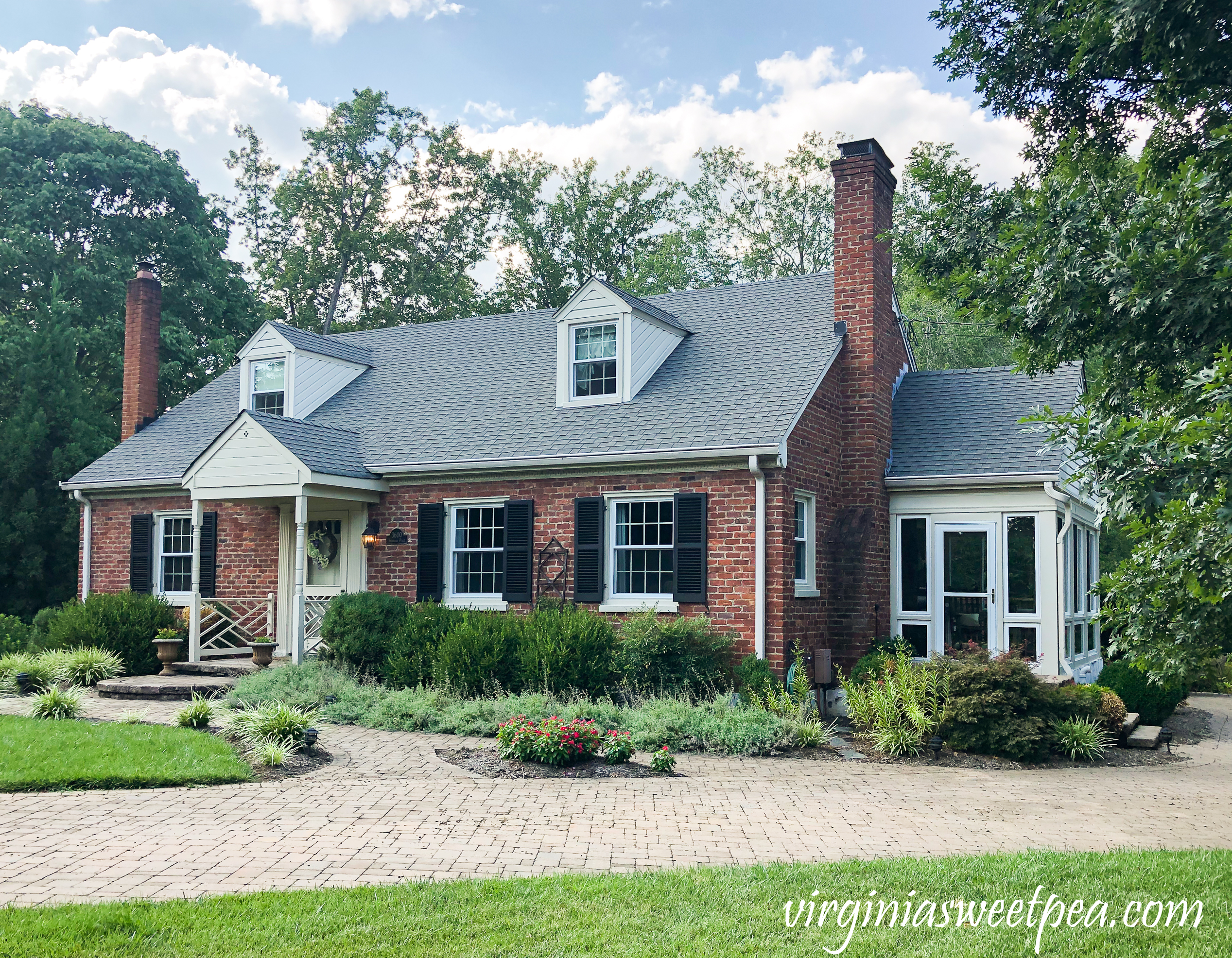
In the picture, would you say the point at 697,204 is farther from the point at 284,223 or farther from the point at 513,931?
the point at 513,931

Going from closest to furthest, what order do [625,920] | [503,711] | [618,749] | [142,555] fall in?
1. [625,920]
2. [618,749]
3. [503,711]
4. [142,555]

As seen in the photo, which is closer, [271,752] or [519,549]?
[271,752]

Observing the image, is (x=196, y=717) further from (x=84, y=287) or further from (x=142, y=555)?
(x=84, y=287)

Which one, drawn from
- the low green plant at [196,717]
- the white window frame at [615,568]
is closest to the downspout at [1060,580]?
the white window frame at [615,568]

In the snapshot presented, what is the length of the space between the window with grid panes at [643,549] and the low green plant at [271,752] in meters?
5.55

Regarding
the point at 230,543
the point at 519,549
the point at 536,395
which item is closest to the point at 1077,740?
the point at 519,549

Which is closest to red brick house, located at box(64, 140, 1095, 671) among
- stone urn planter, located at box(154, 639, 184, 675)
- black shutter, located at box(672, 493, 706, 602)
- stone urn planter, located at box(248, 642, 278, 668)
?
black shutter, located at box(672, 493, 706, 602)

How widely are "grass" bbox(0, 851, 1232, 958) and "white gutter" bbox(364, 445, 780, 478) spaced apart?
7.50 m

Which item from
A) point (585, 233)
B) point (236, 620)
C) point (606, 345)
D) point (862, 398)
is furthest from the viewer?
point (585, 233)

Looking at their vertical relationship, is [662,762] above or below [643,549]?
below

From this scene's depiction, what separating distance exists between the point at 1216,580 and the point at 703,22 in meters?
11.7

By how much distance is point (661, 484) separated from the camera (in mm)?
13836

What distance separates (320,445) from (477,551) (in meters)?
3.08

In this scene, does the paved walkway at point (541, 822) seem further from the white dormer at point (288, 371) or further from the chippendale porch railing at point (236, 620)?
the white dormer at point (288, 371)
